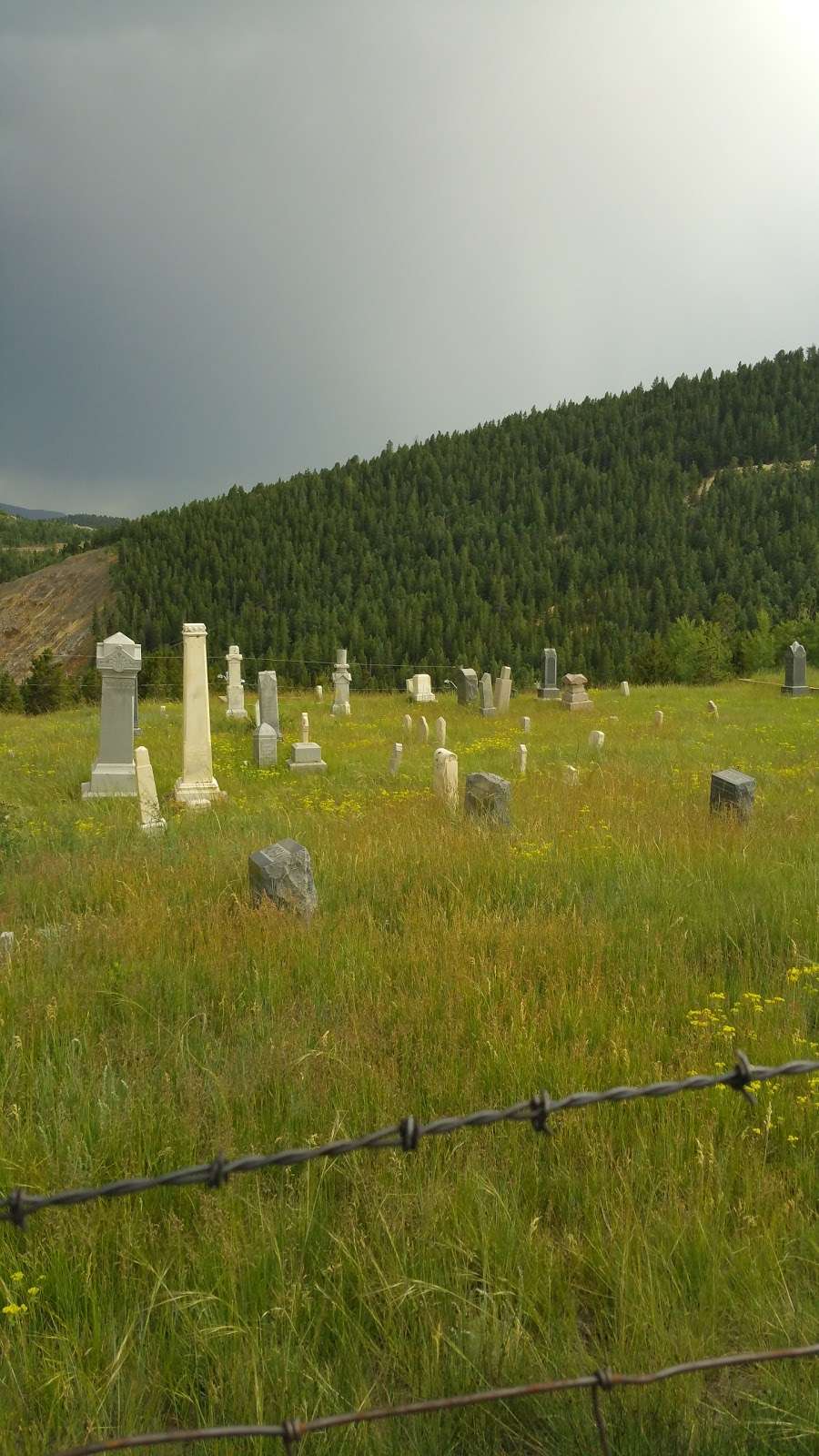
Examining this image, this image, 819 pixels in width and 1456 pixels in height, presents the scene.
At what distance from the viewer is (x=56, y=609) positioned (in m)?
115

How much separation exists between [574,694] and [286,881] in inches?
793

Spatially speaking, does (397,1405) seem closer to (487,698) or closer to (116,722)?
(116,722)

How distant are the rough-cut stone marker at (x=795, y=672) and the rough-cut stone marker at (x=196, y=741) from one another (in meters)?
21.0

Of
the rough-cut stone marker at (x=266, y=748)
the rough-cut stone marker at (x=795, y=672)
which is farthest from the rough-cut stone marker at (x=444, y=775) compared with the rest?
the rough-cut stone marker at (x=795, y=672)

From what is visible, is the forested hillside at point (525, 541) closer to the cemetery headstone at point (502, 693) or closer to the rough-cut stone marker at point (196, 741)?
the cemetery headstone at point (502, 693)

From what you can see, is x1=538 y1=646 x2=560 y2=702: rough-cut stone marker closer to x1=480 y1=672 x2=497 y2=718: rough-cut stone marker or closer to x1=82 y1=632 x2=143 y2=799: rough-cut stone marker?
x1=480 y1=672 x2=497 y2=718: rough-cut stone marker

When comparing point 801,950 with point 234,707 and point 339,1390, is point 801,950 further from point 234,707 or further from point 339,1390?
point 234,707

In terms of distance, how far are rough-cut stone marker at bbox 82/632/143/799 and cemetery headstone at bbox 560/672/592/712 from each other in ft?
49.2

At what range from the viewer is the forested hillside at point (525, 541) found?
79.8 metres

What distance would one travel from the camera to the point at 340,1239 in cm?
211

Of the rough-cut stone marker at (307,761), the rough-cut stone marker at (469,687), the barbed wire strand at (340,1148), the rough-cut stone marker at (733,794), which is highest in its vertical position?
the rough-cut stone marker at (469,687)

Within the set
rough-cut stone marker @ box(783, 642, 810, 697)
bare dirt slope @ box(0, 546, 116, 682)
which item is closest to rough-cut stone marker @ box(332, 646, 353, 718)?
rough-cut stone marker @ box(783, 642, 810, 697)

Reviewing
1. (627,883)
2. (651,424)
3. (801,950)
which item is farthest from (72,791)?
(651,424)

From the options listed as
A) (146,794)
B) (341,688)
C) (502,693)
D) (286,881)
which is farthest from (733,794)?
(341,688)
